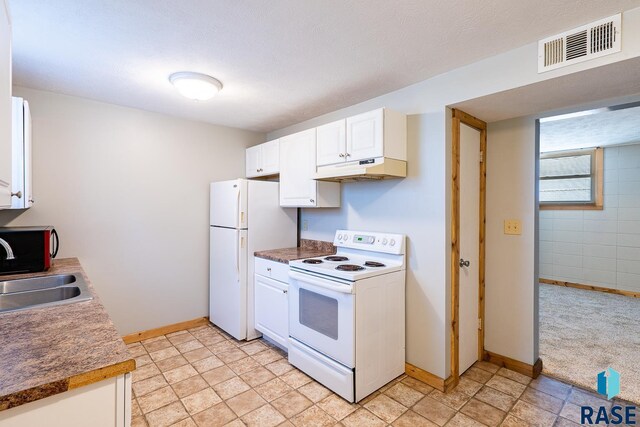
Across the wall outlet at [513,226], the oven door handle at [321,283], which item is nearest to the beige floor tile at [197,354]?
the oven door handle at [321,283]

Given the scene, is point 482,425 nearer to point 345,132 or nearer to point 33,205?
point 345,132

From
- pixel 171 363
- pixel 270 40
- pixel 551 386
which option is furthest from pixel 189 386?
pixel 551 386

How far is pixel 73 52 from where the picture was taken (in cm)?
200

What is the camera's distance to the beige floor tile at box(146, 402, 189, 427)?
1.95m

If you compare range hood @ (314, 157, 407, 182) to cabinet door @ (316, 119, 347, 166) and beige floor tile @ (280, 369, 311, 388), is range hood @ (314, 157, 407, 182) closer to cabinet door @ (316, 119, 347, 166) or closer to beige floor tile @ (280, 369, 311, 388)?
cabinet door @ (316, 119, 347, 166)

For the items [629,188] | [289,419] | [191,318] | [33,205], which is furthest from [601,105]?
[33,205]

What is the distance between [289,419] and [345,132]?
83.2 inches

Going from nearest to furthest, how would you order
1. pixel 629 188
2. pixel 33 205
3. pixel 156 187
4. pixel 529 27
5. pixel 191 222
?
pixel 529 27 → pixel 33 205 → pixel 156 187 → pixel 191 222 → pixel 629 188

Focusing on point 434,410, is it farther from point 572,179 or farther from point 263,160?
point 572,179

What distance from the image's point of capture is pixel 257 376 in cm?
249

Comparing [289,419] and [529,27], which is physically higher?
[529,27]

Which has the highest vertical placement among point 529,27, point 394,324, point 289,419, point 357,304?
point 529,27

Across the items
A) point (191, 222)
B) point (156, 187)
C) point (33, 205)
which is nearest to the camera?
point (33, 205)

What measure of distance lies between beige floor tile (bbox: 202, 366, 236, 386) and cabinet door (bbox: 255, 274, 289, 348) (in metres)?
0.50
